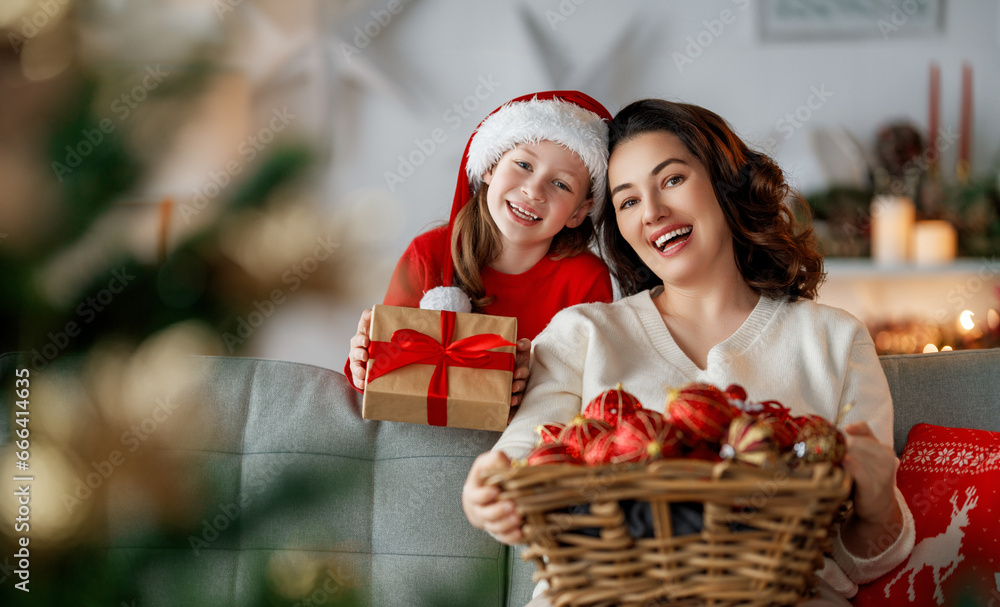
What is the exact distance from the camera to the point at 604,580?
2.71 feet

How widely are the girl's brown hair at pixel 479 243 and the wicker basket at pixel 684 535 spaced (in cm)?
90

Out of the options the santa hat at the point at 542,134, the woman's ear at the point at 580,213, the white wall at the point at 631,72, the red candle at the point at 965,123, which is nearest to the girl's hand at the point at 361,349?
the santa hat at the point at 542,134

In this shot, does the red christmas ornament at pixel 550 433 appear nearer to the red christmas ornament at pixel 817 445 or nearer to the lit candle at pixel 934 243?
the red christmas ornament at pixel 817 445

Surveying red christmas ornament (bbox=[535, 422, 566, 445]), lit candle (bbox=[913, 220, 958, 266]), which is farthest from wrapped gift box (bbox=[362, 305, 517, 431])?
lit candle (bbox=[913, 220, 958, 266])

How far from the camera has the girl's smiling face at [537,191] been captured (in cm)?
167

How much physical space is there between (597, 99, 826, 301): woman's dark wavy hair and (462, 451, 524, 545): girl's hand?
756mm

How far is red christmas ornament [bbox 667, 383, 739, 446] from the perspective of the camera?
0.90 meters

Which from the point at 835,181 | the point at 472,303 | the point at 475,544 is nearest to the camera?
the point at 475,544

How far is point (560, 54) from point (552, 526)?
9.89 ft

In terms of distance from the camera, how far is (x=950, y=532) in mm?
1261

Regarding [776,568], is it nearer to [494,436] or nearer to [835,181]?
[494,436]

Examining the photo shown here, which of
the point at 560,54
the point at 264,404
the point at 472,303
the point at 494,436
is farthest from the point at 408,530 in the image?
the point at 560,54

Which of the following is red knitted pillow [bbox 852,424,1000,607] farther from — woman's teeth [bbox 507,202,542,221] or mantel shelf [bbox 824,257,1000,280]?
mantel shelf [bbox 824,257,1000,280]

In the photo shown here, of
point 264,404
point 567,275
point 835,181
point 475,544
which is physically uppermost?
point 835,181
